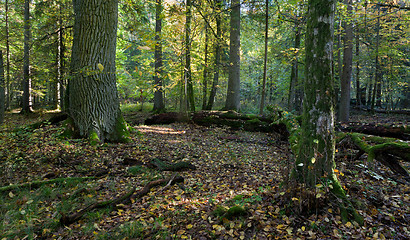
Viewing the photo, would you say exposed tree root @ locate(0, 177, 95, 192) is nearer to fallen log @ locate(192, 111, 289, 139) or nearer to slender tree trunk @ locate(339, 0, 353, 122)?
fallen log @ locate(192, 111, 289, 139)

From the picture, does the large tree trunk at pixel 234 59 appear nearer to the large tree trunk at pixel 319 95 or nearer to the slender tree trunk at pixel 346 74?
the slender tree trunk at pixel 346 74

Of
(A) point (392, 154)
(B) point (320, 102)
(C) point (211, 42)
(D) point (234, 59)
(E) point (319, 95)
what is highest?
(C) point (211, 42)

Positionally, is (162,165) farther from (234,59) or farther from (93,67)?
(234,59)

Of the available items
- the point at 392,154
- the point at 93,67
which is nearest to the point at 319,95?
the point at 392,154

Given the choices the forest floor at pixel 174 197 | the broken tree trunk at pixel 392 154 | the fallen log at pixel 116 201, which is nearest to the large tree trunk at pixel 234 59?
the forest floor at pixel 174 197

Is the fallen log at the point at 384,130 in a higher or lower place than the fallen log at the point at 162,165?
higher

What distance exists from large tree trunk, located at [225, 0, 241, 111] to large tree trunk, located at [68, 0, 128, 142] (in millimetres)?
7379

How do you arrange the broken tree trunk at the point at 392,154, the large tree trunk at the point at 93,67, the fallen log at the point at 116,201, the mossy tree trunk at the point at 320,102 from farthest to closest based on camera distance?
1. the large tree trunk at the point at 93,67
2. the broken tree trunk at the point at 392,154
3. the fallen log at the point at 116,201
4. the mossy tree trunk at the point at 320,102

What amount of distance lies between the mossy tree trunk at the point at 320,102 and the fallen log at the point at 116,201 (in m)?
2.80

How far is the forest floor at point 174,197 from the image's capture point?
3.00m

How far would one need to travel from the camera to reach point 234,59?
1263 centimetres

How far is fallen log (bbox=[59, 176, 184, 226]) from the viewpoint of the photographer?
3342 millimetres

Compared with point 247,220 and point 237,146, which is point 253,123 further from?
point 247,220

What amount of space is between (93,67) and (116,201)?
4359 mm
